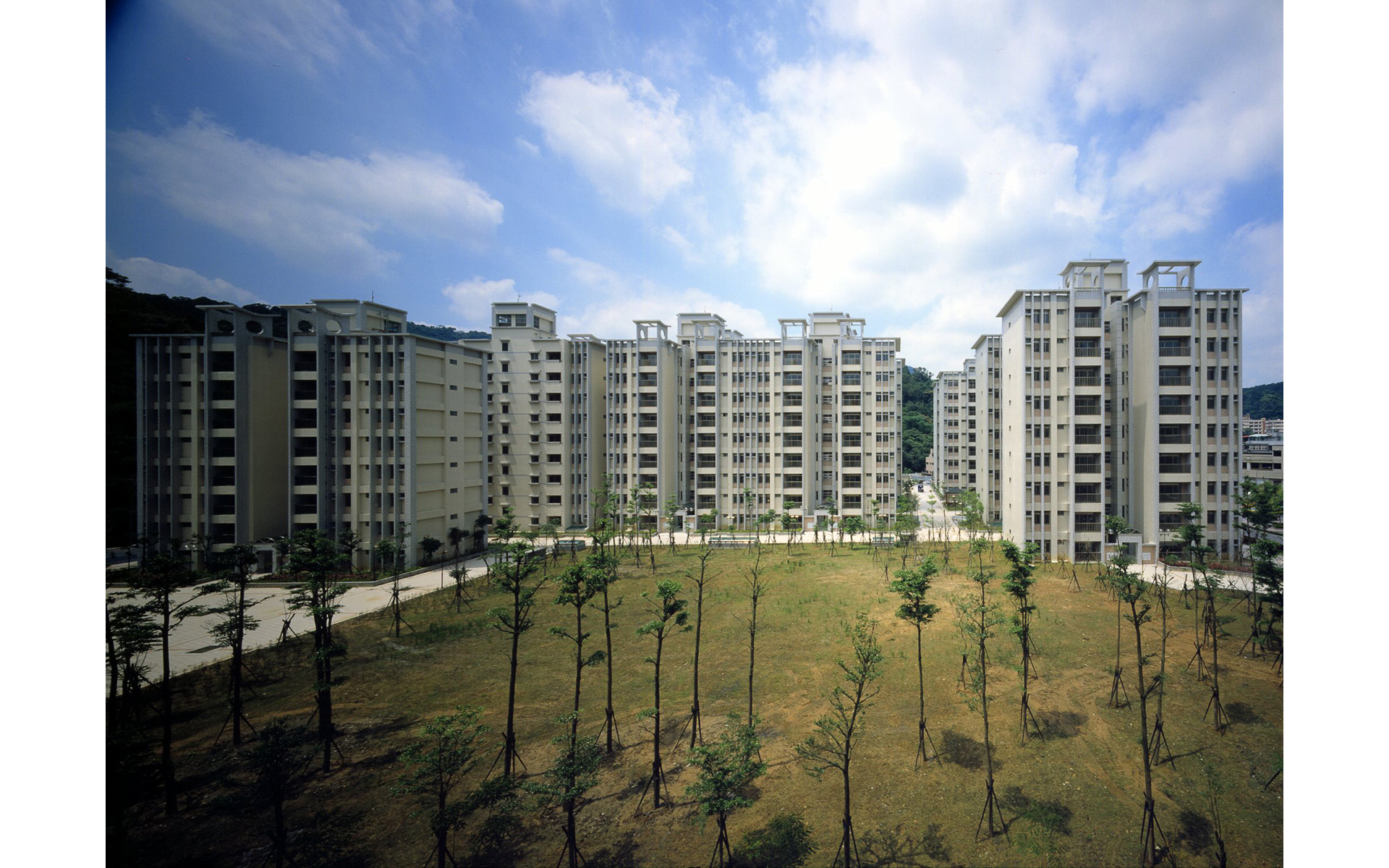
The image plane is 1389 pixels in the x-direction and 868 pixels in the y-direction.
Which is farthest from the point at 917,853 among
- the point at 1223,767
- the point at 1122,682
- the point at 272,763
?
the point at 272,763

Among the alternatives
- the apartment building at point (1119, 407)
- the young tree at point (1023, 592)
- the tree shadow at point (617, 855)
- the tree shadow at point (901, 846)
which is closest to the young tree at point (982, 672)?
the young tree at point (1023, 592)

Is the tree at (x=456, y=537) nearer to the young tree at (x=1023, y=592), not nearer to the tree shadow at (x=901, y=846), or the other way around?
the tree shadow at (x=901, y=846)

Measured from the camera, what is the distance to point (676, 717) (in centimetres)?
863

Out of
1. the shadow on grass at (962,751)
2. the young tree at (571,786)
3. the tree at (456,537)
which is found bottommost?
the shadow on grass at (962,751)

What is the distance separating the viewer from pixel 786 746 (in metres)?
7.88

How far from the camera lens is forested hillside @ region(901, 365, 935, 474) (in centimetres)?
5847

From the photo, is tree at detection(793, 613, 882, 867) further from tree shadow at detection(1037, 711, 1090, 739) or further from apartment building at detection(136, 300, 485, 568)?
apartment building at detection(136, 300, 485, 568)

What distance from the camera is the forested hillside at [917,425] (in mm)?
58469

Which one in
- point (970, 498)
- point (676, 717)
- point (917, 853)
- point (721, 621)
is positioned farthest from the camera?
point (970, 498)

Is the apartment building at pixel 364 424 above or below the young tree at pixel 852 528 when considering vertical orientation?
above

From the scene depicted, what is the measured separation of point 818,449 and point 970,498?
10.0 m

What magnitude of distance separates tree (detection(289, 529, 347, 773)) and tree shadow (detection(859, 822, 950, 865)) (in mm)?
9219

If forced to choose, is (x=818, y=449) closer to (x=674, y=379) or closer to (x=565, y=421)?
(x=674, y=379)

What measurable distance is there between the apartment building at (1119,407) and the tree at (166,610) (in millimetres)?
28092
